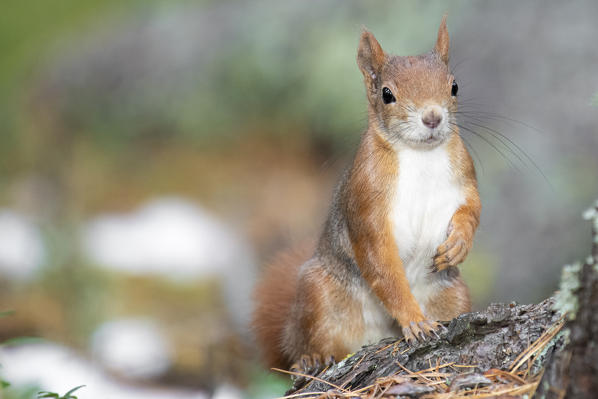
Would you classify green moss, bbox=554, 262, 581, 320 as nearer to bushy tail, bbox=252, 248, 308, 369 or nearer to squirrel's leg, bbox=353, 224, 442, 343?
squirrel's leg, bbox=353, 224, 442, 343

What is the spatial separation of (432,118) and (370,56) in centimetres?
43

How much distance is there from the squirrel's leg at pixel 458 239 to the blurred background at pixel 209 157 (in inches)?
34.7

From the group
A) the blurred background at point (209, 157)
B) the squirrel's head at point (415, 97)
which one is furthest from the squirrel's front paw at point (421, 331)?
the blurred background at point (209, 157)

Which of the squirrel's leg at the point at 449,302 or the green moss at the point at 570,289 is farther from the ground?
the squirrel's leg at the point at 449,302

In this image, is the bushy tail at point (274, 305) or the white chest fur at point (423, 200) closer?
the white chest fur at point (423, 200)

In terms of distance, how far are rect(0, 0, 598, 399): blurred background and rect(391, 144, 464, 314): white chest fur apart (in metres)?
0.83

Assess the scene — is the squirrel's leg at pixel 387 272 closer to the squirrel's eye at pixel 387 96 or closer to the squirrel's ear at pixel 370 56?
the squirrel's eye at pixel 387 96

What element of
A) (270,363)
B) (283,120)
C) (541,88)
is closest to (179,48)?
(283,120)

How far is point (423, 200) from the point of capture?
8.13 feet

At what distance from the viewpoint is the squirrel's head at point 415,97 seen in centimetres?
235

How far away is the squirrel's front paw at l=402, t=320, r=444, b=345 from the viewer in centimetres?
227

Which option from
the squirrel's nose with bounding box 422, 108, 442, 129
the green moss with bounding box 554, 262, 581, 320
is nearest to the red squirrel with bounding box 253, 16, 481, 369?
the squirrel's nose with bounding box 422, 108, 442, 129

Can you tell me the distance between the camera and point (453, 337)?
6.89 ft

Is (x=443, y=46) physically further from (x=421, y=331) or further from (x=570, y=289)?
(x=570, y=289)
